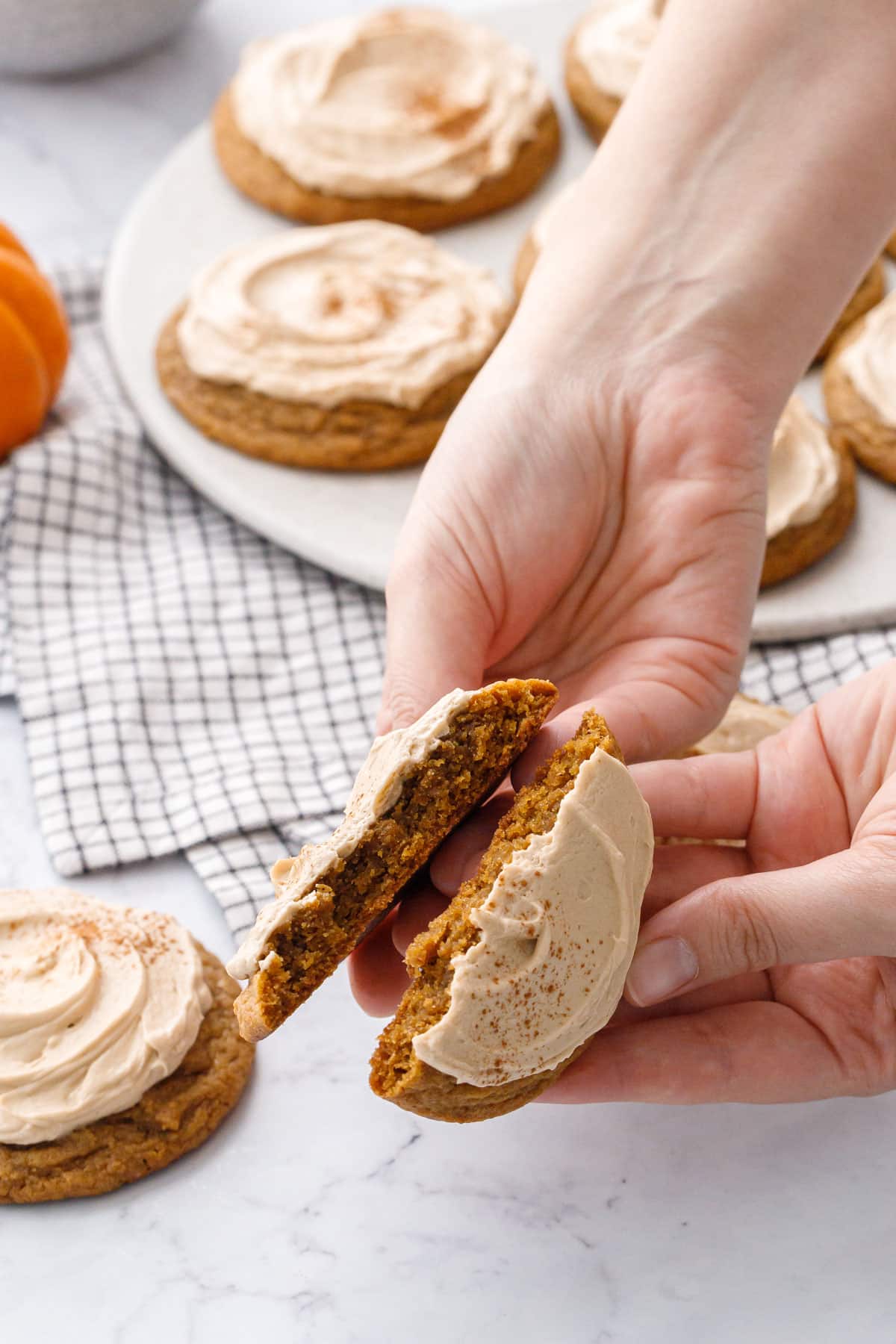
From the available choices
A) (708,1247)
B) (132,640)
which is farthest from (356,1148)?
(132,640)

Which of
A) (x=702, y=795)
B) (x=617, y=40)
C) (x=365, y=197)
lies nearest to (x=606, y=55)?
(x=617, y=40)

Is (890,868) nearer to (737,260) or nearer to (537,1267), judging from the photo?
(537,1267)

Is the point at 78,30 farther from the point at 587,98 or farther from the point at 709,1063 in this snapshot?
the point at 709,1063

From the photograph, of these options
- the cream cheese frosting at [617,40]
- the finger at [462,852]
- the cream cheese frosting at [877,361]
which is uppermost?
the cream cheese frosting at [617,40]

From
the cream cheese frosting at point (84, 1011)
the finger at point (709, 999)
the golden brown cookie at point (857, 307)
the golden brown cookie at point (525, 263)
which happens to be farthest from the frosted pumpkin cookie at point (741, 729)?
the golden brown cookie at point (525, 263)

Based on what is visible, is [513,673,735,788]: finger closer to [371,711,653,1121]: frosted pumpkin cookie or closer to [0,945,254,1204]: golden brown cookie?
[371,711,653,1121]: frosted pumpkin cookie

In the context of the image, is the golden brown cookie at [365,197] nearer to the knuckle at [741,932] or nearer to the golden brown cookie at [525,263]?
the golden brown cookie at [525,263]

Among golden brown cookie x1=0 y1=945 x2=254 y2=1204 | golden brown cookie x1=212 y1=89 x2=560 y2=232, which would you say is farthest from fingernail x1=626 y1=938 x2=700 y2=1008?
golden brown cookie x1=212 y1=89 x2=560 y2=232
